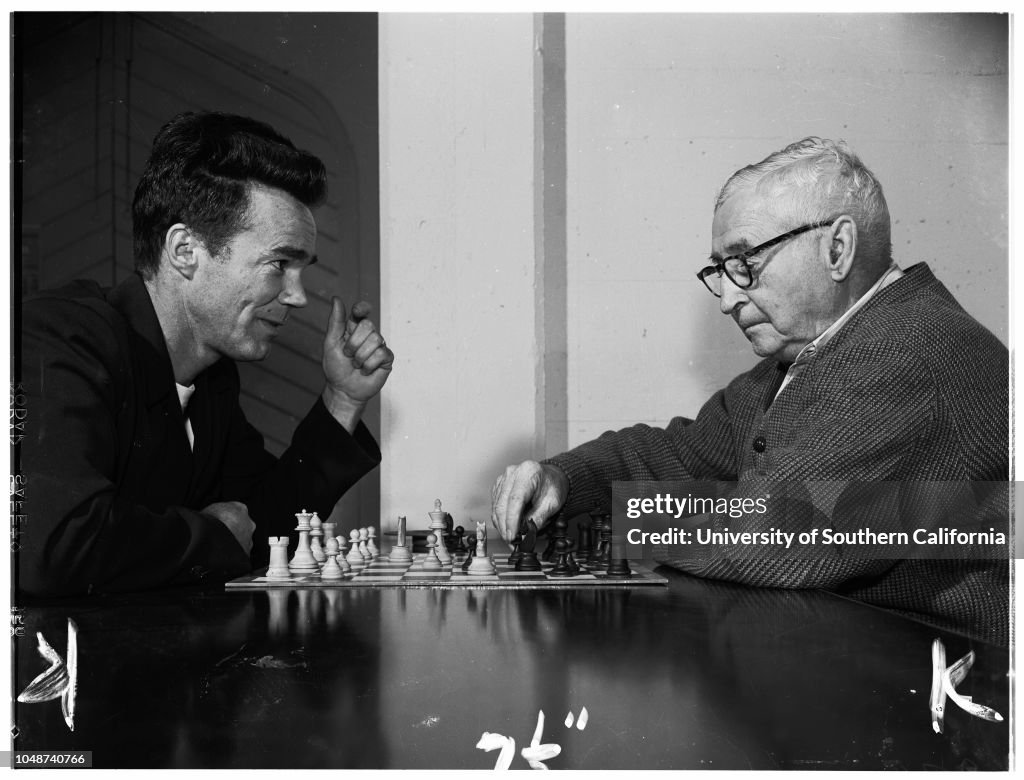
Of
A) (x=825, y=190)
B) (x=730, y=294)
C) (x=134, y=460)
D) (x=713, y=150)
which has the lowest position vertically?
(x=134, y=460)

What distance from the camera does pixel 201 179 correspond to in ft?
5.79

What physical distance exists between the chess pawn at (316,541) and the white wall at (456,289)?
279 millimetres

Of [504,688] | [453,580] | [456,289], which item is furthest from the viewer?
[456,289]

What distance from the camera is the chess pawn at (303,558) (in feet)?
5.10

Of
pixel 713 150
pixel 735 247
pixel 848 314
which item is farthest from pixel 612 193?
pixel 848 314

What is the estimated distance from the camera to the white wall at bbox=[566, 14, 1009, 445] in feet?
5.61

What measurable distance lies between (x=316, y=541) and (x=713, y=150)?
1142mm

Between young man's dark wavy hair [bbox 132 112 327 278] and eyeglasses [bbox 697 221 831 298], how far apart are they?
91 centimetres

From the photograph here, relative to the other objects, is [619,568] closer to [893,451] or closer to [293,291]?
[893,451]

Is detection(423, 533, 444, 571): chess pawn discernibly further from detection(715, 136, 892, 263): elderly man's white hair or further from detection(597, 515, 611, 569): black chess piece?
detection(715, 136, 892, 263): elderly man's white hair

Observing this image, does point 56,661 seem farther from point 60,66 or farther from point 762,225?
point 762,225

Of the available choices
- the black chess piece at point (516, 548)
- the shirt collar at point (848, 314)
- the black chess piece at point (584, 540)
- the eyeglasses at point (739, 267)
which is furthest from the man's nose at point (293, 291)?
the shirt collar at point (848, 314)

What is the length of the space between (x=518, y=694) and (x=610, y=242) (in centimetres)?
137
